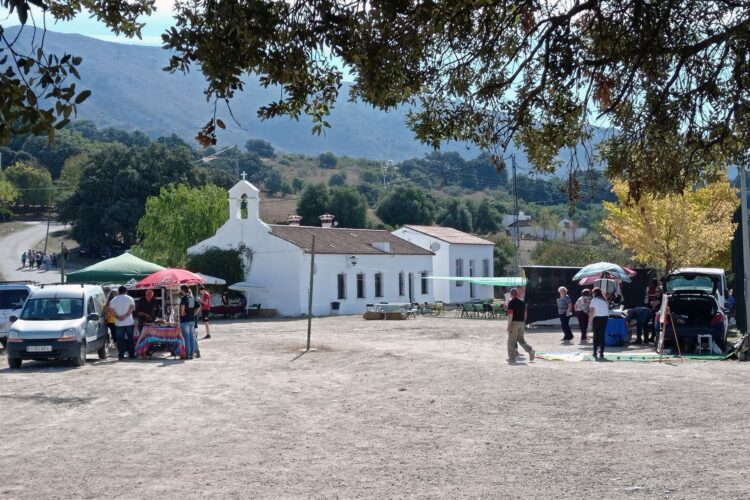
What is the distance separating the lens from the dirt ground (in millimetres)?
8211

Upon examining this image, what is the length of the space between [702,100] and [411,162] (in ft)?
549

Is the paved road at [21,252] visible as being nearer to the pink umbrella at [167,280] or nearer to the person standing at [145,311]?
the pink umbrella at [167,280]

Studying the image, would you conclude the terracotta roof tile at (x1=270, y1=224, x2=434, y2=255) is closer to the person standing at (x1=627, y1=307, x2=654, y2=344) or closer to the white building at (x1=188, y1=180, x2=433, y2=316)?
the white building at (x1=188, y1=180, x2=433, y2=316)

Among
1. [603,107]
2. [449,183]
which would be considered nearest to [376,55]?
[603,107]

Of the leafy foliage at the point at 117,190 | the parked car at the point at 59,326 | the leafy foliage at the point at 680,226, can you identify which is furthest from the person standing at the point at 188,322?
the leafy foliage at the point at 117,190

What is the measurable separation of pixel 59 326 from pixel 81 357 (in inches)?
32.5

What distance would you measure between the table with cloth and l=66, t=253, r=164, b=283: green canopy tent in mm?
5135

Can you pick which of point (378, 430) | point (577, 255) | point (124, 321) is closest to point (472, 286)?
point (577, 255)

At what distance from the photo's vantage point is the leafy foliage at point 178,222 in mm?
55031

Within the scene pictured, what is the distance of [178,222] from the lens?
182 feet

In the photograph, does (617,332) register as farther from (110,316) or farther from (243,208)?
(243,208)

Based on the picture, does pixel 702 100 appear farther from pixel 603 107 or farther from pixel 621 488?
pixel 621 488

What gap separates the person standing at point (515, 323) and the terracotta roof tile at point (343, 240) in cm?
2880

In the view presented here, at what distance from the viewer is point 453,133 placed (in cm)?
1034
